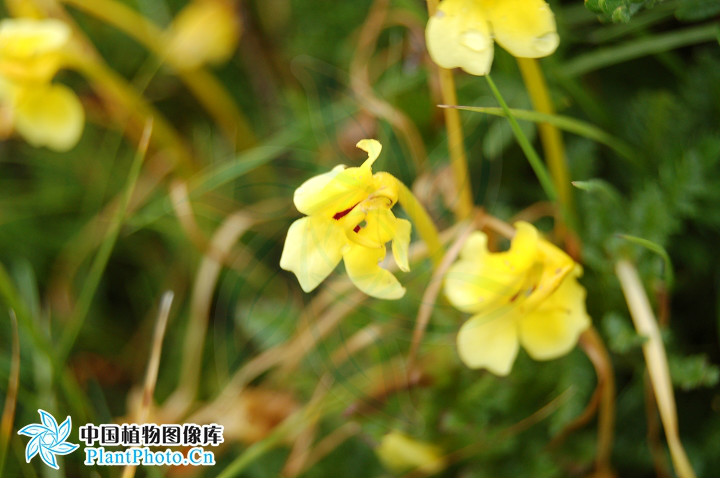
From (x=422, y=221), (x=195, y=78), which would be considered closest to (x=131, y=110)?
(x=195, y=78)

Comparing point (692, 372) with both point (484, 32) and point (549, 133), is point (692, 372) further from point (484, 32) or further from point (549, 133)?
point (484, 32)

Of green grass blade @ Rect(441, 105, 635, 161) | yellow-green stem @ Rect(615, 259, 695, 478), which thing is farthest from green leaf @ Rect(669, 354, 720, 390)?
green grass blade @ Rect(441, 105, 635, 161)

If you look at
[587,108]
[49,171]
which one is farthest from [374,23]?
[49,171]

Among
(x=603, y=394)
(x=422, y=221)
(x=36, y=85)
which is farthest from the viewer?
(x=36, y=85)

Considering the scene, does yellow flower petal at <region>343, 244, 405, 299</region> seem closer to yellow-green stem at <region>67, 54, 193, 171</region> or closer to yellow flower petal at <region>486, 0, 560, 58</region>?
yellow flower petal at <region>486, 0, 560, 58</region>

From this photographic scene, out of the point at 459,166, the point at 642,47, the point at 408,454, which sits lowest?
the point at 408,454

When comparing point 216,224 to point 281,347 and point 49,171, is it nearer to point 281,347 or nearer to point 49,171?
point 281,347

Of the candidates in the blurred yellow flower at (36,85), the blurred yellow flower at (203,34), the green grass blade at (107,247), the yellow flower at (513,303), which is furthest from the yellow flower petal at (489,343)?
Answer: the blurred yellow flower at (203,34)
